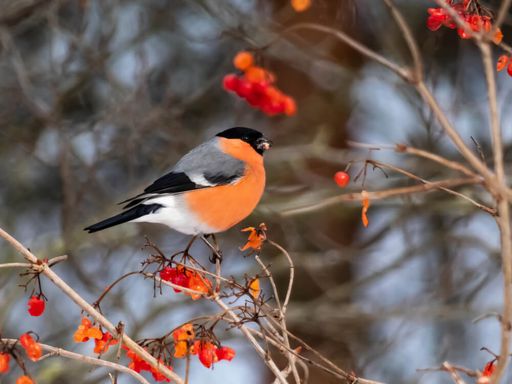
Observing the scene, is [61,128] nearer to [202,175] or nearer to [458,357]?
[202,175]

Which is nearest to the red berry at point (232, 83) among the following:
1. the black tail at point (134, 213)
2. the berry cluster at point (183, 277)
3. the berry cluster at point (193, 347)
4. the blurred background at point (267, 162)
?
the berry cluster at point (183, 277)

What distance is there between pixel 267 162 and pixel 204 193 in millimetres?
1863

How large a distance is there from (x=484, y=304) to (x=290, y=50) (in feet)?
7.06

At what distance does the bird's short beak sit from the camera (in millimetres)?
3464

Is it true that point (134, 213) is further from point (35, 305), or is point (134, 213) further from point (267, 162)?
point (267, 162)

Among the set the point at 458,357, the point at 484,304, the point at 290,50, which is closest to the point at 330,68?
the point at 290,50

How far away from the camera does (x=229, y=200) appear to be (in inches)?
133

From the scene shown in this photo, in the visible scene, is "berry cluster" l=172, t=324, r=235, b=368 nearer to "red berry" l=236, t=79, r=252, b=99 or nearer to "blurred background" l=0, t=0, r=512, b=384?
"red berry" l=236, t=79, r=252, b=99

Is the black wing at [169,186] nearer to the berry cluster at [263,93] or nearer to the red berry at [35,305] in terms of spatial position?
the berry cluster at [263,93]

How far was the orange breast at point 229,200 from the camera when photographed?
129 inches

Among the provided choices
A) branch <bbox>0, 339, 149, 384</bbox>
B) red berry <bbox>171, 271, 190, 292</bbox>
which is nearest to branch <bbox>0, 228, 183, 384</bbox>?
branch <bbox>0, 339, 149, 384</bbox>

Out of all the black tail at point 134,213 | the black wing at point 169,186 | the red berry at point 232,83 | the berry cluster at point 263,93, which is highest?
the red berry at point 232,83

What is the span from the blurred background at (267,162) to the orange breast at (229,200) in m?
1.09

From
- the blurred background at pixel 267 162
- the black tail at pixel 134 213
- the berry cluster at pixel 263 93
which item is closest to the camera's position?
the berry cluster at pixel 263 93
